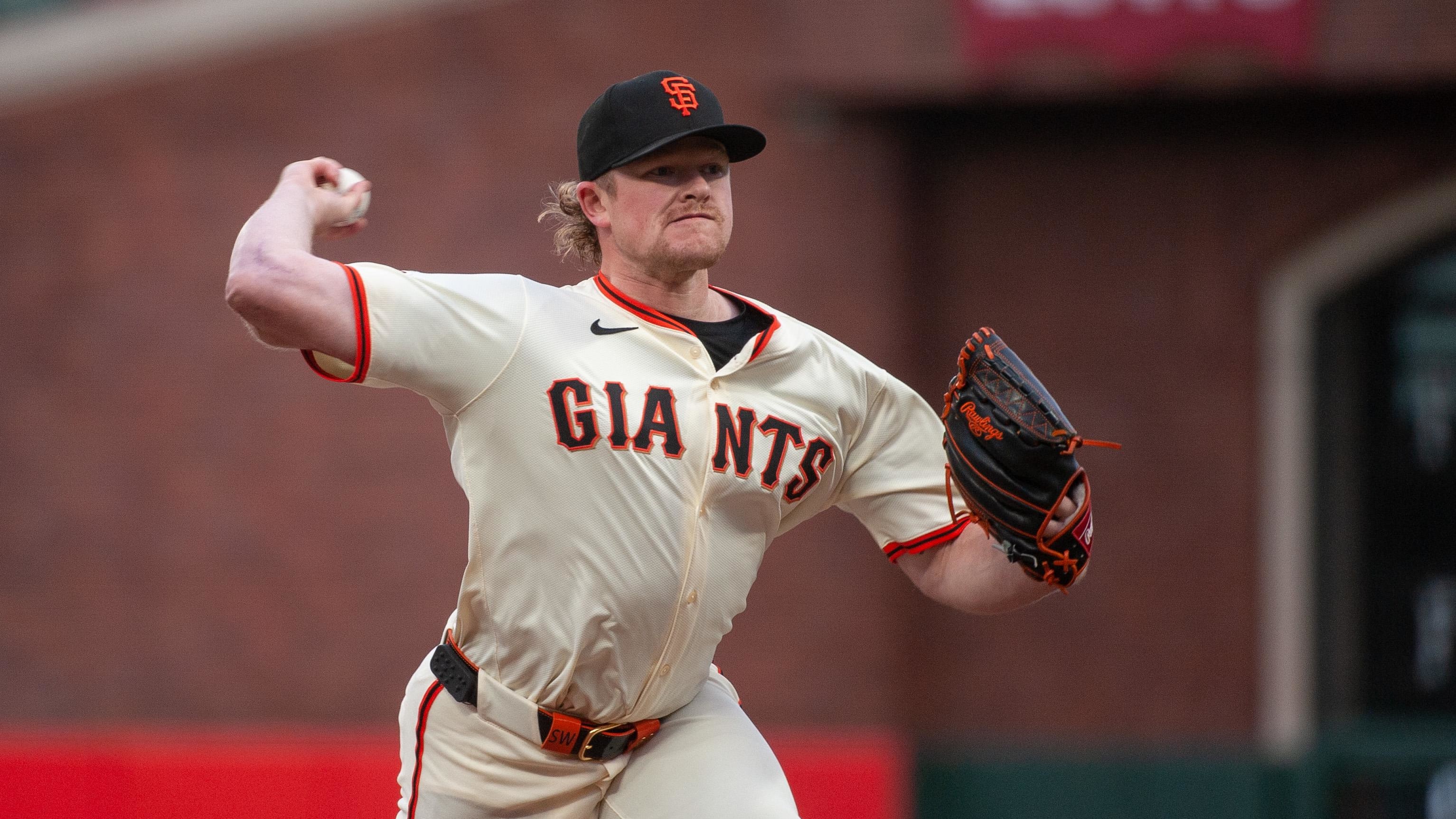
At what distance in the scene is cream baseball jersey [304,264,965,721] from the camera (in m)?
3.06

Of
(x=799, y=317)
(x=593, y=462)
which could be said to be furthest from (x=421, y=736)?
(x=799, y=317)

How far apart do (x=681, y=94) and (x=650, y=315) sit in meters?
0.46

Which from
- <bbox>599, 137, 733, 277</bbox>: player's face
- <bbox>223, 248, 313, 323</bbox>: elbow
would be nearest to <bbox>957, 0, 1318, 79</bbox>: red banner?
<bbox>599, 137, 733, 277</bbox>: player's face

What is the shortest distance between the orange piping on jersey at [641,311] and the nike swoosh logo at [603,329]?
0.06m

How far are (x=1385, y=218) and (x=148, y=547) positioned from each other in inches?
303

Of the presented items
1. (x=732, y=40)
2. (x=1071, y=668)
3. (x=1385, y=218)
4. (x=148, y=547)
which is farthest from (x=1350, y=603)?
(x=148, y=547)

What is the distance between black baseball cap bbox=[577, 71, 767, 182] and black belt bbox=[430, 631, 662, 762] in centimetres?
107

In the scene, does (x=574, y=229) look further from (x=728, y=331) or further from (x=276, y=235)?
(x=276, y=235)

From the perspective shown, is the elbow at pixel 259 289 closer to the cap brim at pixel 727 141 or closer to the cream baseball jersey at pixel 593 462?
the cream baseball jersey at pixel 593 462

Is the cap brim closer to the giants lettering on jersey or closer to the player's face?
the player's face

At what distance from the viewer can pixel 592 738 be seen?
3201mm

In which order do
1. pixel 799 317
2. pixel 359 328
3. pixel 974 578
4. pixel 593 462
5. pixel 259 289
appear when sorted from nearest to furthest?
1. pixel 259 289
2. pixel 359 328
3. pixel 593 462
4. pixel 974 578
5. pixel 799 317

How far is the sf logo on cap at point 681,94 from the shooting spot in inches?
127

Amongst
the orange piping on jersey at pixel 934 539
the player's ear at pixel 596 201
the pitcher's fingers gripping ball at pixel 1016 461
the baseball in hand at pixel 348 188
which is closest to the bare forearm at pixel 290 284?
the baseball in hand at pixel 348 188
